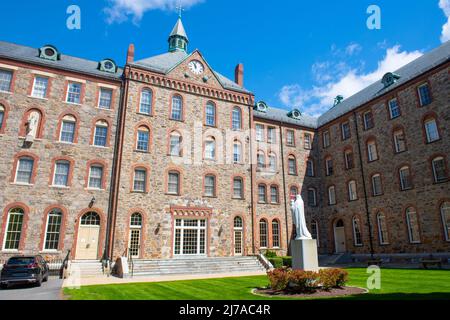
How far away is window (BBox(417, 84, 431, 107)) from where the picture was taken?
24197 millimetres

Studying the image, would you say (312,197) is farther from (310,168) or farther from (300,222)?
(300,222)

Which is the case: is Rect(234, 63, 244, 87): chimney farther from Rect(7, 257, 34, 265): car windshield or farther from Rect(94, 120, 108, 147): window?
Rect(7, 257, 34, 265): car windshield

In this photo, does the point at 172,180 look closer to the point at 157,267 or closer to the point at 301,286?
the point at 157,267

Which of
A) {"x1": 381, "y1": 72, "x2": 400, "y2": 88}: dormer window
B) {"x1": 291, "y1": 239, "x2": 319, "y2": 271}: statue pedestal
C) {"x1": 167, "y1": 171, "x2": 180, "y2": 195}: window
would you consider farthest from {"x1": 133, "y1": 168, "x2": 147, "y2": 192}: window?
{"x1": 381, "y1": 72, "x2": 400, "y2": 88}: dormer window

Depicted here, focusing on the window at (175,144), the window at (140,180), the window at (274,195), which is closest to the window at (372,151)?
the window at (274,195)

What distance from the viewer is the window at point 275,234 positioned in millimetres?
29547

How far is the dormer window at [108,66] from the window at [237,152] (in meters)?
12.7

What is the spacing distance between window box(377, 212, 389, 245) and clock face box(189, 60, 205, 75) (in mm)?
20660

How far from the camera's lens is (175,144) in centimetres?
2630

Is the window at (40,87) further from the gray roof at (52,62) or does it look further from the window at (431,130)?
the window at (431,130)
